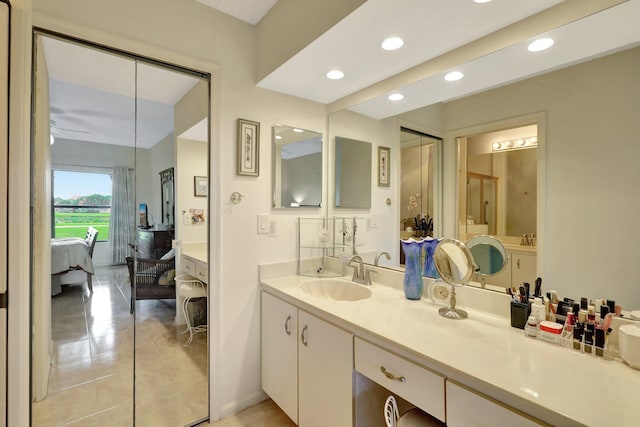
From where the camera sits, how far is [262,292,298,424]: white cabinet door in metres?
1.68

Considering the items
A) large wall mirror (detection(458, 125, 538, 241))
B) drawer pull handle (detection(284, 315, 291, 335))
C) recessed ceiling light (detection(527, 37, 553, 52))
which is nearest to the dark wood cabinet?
drawer pull handle (detection(284, 315, 291, 335))

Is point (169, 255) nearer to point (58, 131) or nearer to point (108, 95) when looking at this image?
point (58, 131)

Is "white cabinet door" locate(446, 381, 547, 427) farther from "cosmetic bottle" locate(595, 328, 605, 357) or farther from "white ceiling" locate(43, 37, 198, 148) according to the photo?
"white ceiling" locate(43, 37, 198, 148)

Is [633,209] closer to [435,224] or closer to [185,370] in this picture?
[435,224]

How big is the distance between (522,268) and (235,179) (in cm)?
167

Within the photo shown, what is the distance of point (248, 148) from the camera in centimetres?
194

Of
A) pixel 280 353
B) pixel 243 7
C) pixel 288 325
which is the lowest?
pixel 280 353

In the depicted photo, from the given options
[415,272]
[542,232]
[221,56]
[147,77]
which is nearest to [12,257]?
[147,77]

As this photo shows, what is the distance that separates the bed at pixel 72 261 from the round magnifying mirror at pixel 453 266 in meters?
1.85

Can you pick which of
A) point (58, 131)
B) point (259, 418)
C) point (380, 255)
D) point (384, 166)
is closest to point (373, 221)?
point (380, 255)

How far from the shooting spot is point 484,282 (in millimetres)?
1442

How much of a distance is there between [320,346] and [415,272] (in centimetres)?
65

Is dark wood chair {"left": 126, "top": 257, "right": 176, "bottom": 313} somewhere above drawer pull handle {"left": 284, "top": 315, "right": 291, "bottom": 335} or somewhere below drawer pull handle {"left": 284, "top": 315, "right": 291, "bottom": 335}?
above

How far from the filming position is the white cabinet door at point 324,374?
1.35 m
